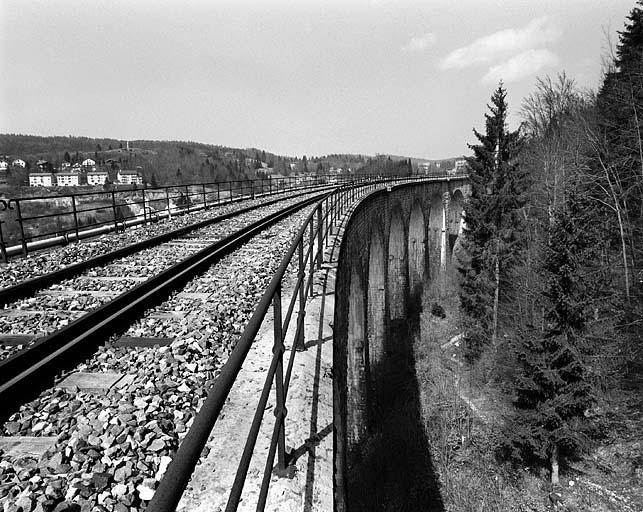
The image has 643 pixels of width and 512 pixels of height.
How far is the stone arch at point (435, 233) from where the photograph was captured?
44.5 m

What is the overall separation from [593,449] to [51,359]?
1801cm

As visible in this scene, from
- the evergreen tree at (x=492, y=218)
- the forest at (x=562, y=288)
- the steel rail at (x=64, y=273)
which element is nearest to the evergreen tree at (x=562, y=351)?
the forest at (x=562, y=288)

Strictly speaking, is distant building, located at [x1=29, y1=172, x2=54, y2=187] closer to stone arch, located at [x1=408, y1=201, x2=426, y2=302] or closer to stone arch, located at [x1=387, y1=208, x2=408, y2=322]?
stone arch, located at [x1=408, y1=201, x2=426, y2=302]

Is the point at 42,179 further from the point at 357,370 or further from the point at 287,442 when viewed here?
the point at 287,442

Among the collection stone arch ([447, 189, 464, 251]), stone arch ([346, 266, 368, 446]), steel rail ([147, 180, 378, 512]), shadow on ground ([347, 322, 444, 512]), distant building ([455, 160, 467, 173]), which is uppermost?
distant building ([455, 160, 467, 173])

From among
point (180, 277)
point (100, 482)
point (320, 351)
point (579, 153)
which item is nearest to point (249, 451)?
point (100, 482)

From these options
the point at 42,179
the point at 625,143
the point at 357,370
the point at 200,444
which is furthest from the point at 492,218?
the point at 42,179

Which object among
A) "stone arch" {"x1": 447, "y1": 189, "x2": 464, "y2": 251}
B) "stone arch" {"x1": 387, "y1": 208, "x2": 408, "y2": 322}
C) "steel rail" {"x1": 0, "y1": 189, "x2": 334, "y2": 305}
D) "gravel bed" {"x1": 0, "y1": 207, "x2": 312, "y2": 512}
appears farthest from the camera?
"stone arch" {"x1": 447, "y1": 189, "x2": 464, "y2": 251}

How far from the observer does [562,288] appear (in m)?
14.5

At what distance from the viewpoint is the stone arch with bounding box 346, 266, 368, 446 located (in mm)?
15758

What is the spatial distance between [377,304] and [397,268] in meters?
7.37

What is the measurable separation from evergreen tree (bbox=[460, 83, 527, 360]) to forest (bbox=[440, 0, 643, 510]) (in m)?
0.07

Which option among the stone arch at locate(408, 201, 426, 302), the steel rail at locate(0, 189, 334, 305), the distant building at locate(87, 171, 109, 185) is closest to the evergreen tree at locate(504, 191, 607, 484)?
the steel rail at locate(0, 189, 334, 305)

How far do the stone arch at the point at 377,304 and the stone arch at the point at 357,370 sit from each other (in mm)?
5049
